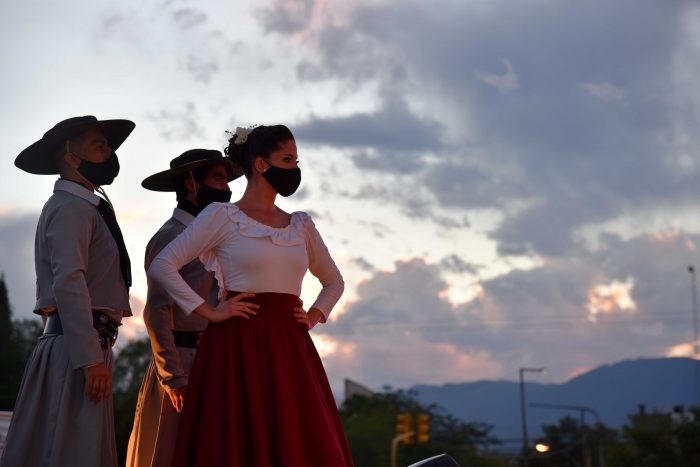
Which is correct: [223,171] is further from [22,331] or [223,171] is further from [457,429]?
[457,429]

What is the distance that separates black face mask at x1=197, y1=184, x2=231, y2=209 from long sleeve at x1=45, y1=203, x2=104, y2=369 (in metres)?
1.24

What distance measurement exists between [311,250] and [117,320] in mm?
1046

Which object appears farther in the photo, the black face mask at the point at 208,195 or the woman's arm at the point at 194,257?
the black face mask at the point at 208,195

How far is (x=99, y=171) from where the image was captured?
6551 millimetres

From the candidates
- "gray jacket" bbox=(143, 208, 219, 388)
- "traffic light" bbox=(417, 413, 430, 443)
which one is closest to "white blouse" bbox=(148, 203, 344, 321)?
"gray jacket" bbox=(143, 208, 219, 388)

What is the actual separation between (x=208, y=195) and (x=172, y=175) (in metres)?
0.30

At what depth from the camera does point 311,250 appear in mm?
6684

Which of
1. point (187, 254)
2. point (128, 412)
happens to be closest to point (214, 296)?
point (187, 254)

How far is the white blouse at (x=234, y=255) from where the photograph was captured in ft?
20.5

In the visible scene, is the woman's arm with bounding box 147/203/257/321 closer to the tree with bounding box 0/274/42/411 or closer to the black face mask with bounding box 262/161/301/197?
the black face mask with bounding box 262/161/301/197

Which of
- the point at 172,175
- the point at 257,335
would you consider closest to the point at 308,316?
the point at 257,335

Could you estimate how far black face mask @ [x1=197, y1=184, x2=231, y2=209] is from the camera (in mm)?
7430

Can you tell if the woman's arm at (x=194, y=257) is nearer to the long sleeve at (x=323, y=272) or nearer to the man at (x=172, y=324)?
the man at (x=172, y=324)

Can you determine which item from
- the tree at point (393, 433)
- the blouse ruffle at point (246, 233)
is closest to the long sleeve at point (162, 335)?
the blouse ruffle at point (246, 233)
